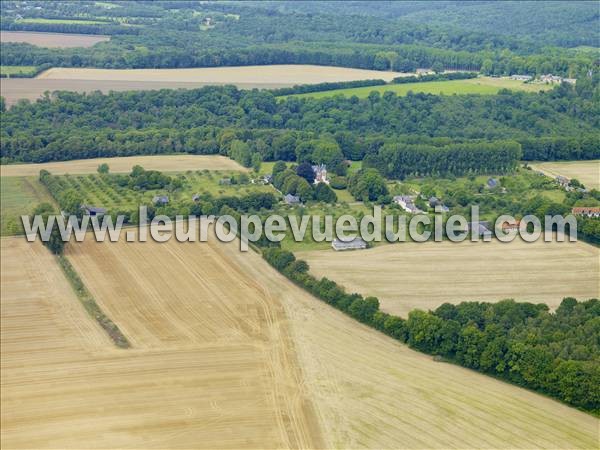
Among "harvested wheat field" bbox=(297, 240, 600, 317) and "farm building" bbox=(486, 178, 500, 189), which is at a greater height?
"farm building" bbox=(486, 178, 500, 189)

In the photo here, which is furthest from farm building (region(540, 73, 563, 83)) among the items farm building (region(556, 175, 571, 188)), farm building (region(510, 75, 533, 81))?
farm building (region(556, 175, 571, 188))

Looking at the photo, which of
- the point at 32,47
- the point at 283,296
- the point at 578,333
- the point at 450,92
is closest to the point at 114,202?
the point at 283,296

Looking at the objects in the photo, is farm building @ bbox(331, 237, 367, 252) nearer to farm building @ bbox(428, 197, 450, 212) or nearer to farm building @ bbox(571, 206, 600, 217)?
farm building @ bbox(428, 197, 450, 212)

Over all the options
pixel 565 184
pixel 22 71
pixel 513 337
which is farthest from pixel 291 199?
pixel 22 71

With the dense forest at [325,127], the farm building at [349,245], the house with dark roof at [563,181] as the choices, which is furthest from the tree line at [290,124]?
the farm building at [349,245]

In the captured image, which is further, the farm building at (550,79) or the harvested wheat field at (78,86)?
the farm building at (550,79)

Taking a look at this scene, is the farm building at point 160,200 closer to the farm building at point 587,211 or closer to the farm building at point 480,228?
the farm building at point 480,228
